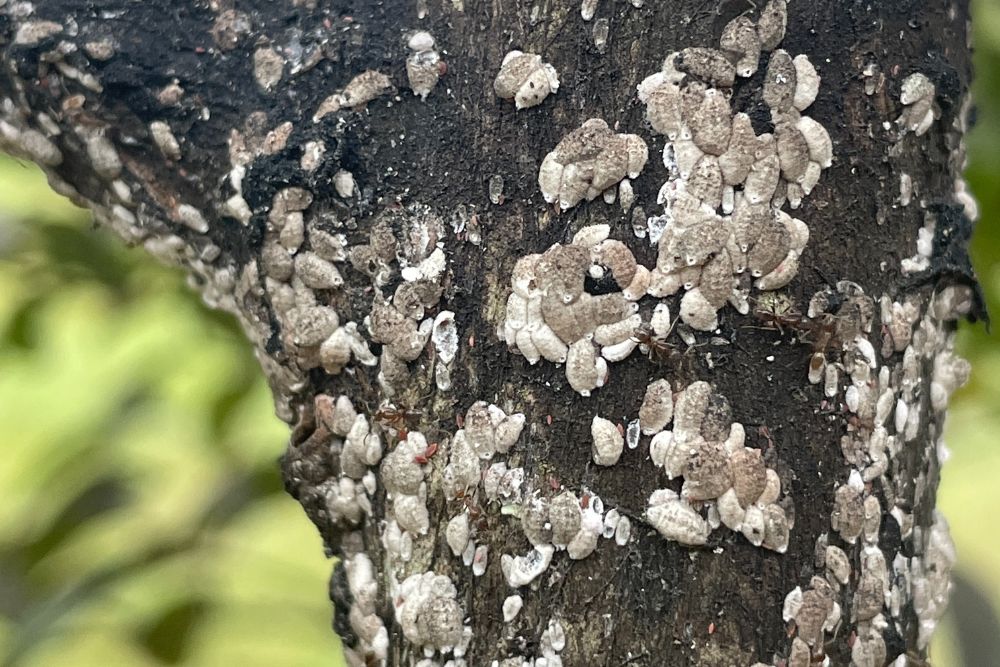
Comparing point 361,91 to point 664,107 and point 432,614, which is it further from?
point 432,614

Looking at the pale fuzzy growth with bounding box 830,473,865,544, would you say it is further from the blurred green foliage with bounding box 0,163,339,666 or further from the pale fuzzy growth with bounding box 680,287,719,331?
the blurred green foliage with bounding box 0,163,339,666

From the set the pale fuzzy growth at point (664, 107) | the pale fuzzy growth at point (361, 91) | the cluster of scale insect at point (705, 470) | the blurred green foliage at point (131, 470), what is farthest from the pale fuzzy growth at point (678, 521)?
the blurred green foliage at point (131, 470)

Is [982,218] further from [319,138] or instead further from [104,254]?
[104,254]

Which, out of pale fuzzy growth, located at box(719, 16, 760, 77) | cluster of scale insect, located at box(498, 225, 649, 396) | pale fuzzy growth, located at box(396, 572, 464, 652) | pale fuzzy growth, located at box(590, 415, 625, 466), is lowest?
A: pale fuzzy growth, located at box(396, 572, 464, 652)

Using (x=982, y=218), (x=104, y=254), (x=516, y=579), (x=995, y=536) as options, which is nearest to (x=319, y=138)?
(x=516, y=579)

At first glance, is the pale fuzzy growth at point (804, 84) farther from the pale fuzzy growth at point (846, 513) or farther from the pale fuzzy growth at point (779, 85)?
the pale fuzzy growth at point (846, 513)

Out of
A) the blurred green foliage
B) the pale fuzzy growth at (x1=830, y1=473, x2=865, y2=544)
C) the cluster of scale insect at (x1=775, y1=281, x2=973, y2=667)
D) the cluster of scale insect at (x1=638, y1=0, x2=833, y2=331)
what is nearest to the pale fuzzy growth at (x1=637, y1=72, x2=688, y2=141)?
the cluster of scale insect at (x1=638, y1=0, x2=833, y2=331)

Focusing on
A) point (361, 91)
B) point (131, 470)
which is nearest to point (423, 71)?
point (361, 91)
